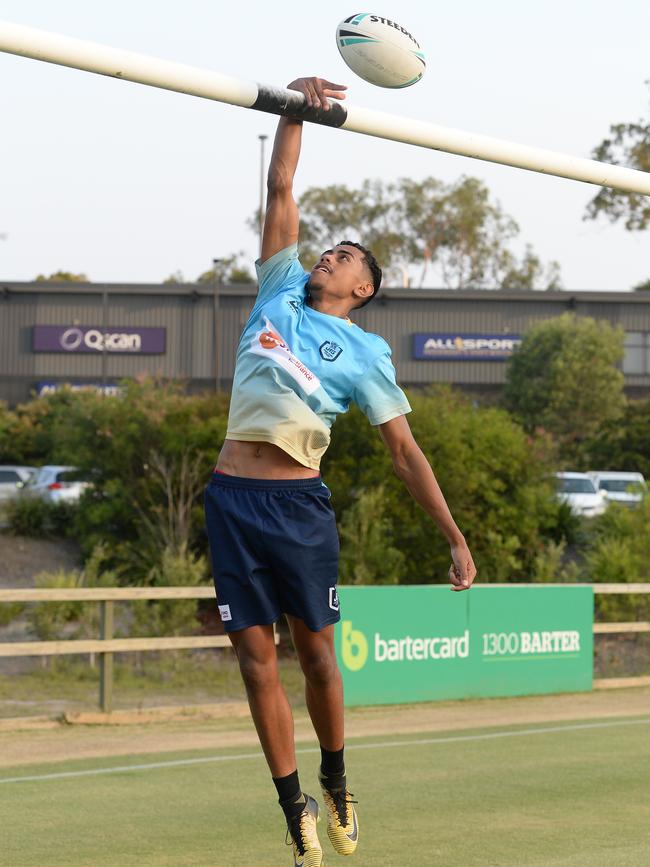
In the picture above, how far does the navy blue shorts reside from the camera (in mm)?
5156

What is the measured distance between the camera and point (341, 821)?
215 inches

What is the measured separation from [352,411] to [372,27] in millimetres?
16470

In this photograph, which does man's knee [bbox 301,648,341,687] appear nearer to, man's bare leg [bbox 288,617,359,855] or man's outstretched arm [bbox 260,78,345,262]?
man's bare leg [bbox 288,617,359,855]

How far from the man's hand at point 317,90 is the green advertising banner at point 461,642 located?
28.0 feet

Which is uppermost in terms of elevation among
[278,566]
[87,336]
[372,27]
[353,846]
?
[87,336]

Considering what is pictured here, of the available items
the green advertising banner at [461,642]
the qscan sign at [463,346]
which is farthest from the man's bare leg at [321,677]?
the qscan sign at [463,346]

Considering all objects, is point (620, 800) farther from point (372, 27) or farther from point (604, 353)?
point (604, 353)

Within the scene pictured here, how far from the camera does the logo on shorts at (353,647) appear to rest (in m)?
14.1

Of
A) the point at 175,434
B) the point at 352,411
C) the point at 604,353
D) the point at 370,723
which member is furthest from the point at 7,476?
the point at 370,723

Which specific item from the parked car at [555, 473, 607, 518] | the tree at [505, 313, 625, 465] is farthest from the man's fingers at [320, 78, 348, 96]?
the tree at [505, 313, 625, 465]

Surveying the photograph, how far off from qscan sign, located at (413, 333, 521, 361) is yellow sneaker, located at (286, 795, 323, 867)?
56.4 meters

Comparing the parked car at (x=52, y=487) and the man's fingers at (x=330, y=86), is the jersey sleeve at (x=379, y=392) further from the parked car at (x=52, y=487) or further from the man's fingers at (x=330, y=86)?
the parked car at (x=52, y=487)

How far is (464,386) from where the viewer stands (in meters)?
62.5

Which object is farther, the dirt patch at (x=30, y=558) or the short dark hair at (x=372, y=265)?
the dirt patch at (x=30, y=558)
